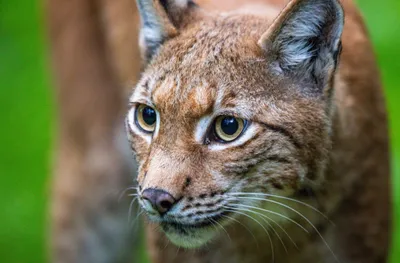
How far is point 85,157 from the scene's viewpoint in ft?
22.6

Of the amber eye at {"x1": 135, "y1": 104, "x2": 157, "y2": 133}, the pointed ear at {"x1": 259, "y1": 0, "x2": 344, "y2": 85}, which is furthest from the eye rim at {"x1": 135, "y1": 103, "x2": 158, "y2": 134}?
the pointed ear at {"x1": 259, "y1": 0, "x2": 344, "y2": 85}

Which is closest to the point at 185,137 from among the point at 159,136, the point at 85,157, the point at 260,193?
the point at 159,136

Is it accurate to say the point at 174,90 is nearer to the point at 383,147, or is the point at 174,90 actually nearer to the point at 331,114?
the point at 331,114

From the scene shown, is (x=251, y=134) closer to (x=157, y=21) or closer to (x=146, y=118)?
(x=146, y=118)

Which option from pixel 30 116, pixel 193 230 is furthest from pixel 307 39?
pixel 30 116

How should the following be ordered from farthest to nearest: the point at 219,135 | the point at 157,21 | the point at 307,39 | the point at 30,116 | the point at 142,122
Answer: the point at 30,116 < the point at 157,21 < the point at 142,122 < the point at 307,39 < the point at 219,135

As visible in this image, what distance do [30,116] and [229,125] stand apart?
5.96 m

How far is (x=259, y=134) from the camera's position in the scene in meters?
4.09

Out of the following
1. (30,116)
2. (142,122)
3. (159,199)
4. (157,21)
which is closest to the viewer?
(159,199)

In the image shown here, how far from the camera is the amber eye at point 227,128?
4.07m

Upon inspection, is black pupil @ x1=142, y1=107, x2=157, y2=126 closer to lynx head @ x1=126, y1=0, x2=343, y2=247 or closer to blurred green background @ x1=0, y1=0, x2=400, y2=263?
lynx head @ x1=126, y1=0, x2=343, y2=247

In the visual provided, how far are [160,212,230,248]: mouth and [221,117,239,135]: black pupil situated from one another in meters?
0.36

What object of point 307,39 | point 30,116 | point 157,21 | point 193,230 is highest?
point 157,21

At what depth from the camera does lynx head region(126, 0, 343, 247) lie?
399cm
